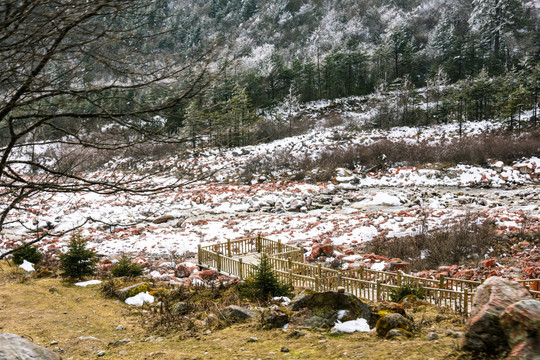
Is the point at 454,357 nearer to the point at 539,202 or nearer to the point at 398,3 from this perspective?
the point at 539,202

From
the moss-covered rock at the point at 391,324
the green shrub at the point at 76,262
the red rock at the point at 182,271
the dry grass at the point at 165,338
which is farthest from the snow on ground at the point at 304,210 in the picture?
the moss-covered rock at the point at 391,324

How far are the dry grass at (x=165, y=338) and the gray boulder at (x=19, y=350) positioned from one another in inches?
42.6

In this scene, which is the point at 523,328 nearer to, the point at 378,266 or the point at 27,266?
the point at 378,266

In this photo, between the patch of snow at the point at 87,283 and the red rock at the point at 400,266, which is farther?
the red rock at the point at 400,266

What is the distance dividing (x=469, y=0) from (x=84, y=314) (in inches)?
3339

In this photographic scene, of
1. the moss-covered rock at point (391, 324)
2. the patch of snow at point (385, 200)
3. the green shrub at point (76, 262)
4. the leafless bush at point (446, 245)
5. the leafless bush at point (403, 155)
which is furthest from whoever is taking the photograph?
the leafless bush at point (403, 155)

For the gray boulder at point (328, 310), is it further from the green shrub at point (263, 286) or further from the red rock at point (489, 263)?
the red rock at point (489, 263)

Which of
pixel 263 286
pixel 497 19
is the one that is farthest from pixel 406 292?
pixel 497 19

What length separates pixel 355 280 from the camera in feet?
26.4

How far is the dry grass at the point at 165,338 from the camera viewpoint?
420 cm

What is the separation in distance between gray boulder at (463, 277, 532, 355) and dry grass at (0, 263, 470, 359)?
27cm

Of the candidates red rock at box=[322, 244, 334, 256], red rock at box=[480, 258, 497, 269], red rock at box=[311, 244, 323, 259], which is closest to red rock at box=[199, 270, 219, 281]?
red rock at box=[311, 244, 323, 259]

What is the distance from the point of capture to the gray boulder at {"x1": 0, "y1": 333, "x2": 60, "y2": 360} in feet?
11.6

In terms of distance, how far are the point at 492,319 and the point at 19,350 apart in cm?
459
